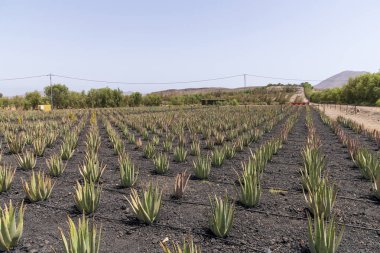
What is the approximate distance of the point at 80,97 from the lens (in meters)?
52.4

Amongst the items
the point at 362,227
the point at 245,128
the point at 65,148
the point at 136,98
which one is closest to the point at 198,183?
the point at 362,227

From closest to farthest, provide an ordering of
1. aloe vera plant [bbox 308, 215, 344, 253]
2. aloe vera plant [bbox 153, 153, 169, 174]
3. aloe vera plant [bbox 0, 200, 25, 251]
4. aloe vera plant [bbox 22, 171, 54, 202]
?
aloe vera plant [bbox 308, 215, 344, 253] → aloe vera plant [bbox 0, 200, 25, 251] → aloe vera plant [bbox 22, 171, 54, 202] → aloe vera plant [bbox 153, 153, 169, 174]

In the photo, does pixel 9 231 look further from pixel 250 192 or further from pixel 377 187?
pixel 377 187

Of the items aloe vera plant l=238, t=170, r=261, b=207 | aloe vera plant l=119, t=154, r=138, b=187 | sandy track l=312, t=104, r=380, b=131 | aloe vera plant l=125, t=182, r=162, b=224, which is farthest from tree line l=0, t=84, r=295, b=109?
aloe vera plant l=125, t=182, r=162, b=224

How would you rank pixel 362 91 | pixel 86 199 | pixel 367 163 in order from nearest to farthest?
pixel 86 199 < pixel 367 163 < pixel 362 91

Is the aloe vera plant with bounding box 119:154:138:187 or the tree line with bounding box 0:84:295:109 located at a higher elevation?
the tree line with bounding box 0:84:295:109

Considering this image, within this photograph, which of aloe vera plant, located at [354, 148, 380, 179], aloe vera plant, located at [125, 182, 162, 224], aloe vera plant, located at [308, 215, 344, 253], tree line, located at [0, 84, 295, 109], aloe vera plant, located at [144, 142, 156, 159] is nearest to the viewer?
aloe vera plant, located at [308, 215, 344, 253]

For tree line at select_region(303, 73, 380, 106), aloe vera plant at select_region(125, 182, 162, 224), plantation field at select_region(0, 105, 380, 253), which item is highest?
tree line at select_region(303, 73, 380, 106)

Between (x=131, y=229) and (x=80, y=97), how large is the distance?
5170 centimetres

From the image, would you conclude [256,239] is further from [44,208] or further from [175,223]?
[44,208]

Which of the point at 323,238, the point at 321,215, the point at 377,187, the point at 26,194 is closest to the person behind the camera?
the point at 323,238

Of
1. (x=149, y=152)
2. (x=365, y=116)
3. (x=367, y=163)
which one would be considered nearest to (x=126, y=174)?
(x=149, y=152)

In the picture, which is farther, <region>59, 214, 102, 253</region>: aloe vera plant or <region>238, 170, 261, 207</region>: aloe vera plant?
<region>238, 170, 261, 207</region>: aloe vera plant

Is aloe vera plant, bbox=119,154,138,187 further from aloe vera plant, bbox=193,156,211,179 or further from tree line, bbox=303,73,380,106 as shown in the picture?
tree line, bbox=303,73,380,106
